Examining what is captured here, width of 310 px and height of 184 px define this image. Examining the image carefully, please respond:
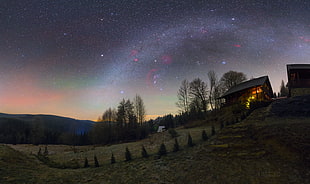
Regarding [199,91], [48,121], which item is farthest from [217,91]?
[48,121]

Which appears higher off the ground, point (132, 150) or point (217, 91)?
point (217, 91)

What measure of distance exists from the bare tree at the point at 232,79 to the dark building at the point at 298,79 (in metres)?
15.1

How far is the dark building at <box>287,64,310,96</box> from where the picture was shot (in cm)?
2056

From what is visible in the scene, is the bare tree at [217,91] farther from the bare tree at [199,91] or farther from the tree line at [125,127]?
the tree line at [125,127]

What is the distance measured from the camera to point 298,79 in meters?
21.2

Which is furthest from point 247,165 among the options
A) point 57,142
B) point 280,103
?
point 57,142

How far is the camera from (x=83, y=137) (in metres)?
60.8

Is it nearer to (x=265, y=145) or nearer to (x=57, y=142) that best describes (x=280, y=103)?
(x=265, y=145)

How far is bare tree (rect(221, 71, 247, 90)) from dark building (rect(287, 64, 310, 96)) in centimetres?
1513

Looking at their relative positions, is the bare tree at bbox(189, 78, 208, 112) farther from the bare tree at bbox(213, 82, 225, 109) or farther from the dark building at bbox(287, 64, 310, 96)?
the dark building at bbox(287, 64, 310, 96)

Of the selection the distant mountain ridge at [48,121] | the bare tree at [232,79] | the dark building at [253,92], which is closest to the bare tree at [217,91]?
the bare tree at [232,79]

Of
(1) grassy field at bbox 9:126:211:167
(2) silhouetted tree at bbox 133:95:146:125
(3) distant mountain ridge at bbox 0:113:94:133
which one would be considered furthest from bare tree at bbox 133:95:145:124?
(3) distant mountain ridge at bbox 0:113:94:133

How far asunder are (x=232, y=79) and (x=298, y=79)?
55.4ft

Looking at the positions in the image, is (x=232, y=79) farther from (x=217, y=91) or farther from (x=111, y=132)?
(x=111, y=132)
